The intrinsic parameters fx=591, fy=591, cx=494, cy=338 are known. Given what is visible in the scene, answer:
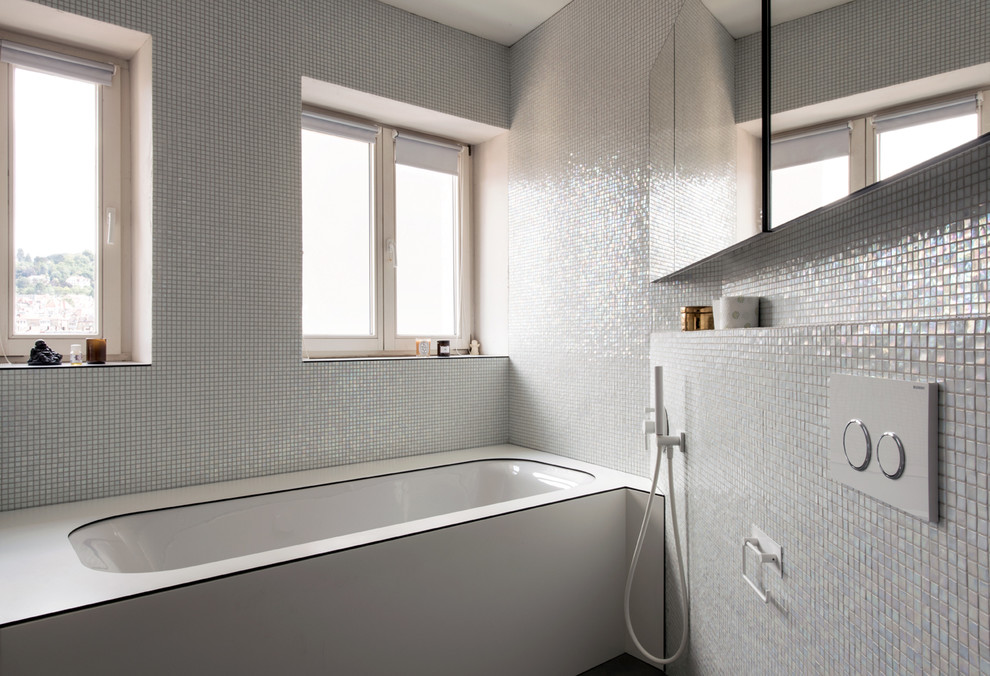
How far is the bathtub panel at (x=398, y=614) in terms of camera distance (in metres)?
1.34

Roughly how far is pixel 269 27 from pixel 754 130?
209cm

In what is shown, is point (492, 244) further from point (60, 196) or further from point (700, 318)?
point (60, 196)

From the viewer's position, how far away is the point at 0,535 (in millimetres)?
1757

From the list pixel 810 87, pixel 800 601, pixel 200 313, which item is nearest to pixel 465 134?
pixel 200 313

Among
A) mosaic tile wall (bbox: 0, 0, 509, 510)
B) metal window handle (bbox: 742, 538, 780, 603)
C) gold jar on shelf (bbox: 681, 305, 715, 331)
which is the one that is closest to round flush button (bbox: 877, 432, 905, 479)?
metal window handle (bbox: 742, 538, 780, 603)

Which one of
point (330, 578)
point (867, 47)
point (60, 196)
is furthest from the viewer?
point (60, 196)

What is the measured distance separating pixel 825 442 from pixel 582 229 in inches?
78.4

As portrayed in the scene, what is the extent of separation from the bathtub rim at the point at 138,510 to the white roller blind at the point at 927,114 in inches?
57.8

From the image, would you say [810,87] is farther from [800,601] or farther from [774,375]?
[800,601]

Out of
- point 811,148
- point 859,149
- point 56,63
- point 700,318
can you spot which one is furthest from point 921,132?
point 56,63

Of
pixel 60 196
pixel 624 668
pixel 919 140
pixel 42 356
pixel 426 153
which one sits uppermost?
pixel 426 153

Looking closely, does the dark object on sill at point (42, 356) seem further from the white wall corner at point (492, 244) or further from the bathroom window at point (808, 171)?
the bathroom window at point (808, 171)

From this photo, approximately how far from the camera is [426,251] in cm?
338

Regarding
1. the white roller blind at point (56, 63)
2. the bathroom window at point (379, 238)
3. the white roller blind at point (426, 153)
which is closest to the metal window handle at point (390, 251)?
the bathroom window at point (379, 238)
